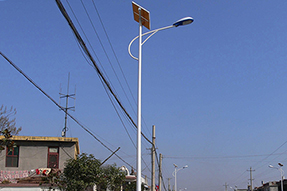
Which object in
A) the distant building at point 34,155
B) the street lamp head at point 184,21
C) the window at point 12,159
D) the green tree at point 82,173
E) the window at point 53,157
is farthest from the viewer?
the window at point 53,157

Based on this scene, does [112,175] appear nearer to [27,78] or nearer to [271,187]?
[27,78]

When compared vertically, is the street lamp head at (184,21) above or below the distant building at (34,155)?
above

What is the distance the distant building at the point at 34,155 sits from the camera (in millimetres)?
28562

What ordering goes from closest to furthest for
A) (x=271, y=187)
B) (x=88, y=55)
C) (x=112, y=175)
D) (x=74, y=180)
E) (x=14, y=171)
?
Answer: (x=88, y=55) → (x=74, y=180) → (x=112, y=175) → (x=14, y=171) → (x=271, y=187)

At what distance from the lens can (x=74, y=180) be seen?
20.1m

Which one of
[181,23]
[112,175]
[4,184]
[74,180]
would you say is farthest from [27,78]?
[4,184]

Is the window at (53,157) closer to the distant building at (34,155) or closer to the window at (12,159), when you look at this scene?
the distant building at (34,155)

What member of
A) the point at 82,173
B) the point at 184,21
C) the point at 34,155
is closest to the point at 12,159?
the point at 34,155

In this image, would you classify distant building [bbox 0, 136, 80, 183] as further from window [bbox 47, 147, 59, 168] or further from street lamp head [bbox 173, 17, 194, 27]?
street lamp head [bbox 173, 17, 194, 27]

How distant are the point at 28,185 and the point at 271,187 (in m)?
57.8

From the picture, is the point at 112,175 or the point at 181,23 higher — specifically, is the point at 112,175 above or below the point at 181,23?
below

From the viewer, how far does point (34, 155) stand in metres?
29.0

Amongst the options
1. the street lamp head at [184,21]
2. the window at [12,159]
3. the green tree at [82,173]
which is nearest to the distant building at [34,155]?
the window at [12,159]

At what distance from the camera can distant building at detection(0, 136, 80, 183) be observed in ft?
93.7
